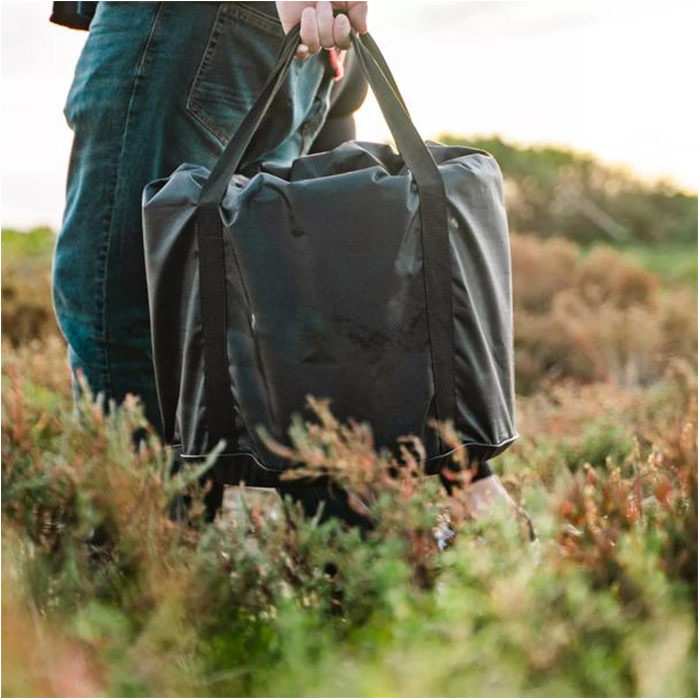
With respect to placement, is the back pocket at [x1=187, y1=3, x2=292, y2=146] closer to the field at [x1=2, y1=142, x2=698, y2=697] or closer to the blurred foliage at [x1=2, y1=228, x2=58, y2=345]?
the field at [x1=2, y1=142, x2=698, y2=697]

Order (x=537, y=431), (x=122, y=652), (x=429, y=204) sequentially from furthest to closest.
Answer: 1. (x=537, y=431)
2. (x=429, y=204)
3. (x=122, y=652)

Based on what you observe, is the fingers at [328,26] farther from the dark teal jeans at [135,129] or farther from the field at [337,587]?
the field at [337,587]

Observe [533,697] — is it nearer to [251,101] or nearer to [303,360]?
[303,360]

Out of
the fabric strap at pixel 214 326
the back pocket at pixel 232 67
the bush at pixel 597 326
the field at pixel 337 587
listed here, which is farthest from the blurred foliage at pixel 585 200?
the field at pixel 337 587

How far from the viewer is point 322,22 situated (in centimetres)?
200

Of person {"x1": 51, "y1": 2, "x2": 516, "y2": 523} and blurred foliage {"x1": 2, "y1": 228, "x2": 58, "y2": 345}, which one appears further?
blurred foliage {"x1": 2, "y1": 228, "x2": 58, "y2": 345}

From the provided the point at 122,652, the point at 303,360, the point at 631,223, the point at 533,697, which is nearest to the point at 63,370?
the point at 303,360

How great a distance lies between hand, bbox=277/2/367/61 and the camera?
1984 mm

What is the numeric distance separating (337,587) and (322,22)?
3.94 ft

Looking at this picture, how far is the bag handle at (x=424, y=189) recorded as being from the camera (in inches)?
75.7

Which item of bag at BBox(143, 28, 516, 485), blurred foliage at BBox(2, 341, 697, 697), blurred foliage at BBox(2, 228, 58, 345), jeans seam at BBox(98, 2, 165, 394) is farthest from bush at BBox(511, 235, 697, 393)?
blurred foliage at BBox(2, 341, 697, 697)

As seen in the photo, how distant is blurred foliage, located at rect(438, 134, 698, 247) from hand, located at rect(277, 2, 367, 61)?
1147cm

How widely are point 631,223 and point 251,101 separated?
14.0 m

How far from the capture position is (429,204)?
6.31 feet
